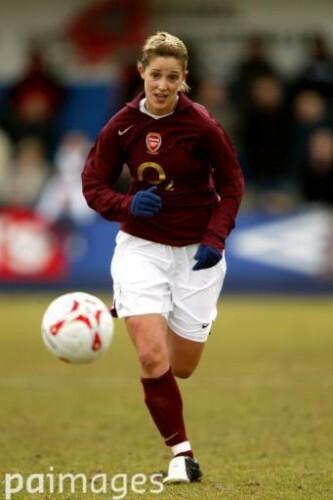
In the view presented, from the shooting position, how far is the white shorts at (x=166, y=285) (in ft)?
24.0

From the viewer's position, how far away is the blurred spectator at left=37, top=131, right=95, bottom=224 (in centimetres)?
1852

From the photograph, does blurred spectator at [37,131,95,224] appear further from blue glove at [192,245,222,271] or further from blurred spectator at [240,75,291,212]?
blue glove at [192,245,222,271]

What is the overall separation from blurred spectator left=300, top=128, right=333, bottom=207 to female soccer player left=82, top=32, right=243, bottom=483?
11.3m

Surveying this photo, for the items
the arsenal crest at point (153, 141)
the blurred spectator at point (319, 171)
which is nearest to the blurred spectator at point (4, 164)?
the blurred spectator at point (319, 171)

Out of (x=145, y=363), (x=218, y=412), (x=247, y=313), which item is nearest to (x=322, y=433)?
(x=218, y=412)

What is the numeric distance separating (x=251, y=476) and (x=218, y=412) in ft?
8.46

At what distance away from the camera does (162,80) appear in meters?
7.15

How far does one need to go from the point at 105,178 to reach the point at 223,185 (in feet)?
2.12

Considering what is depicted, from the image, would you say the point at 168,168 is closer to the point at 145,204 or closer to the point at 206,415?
the point at 145,204

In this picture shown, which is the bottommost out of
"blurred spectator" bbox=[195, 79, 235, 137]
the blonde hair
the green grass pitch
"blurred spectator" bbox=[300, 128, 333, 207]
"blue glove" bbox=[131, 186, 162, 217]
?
the green grass pitch

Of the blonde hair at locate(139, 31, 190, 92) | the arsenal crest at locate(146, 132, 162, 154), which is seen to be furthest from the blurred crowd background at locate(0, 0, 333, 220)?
the blonde hair at locate(139, 31, 190, 92)

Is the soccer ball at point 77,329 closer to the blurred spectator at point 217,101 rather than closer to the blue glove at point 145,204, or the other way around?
the blue glove at point 145,204

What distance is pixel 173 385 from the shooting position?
7.28 m

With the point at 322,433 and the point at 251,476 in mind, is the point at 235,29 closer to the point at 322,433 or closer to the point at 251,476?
the point at 322,433
